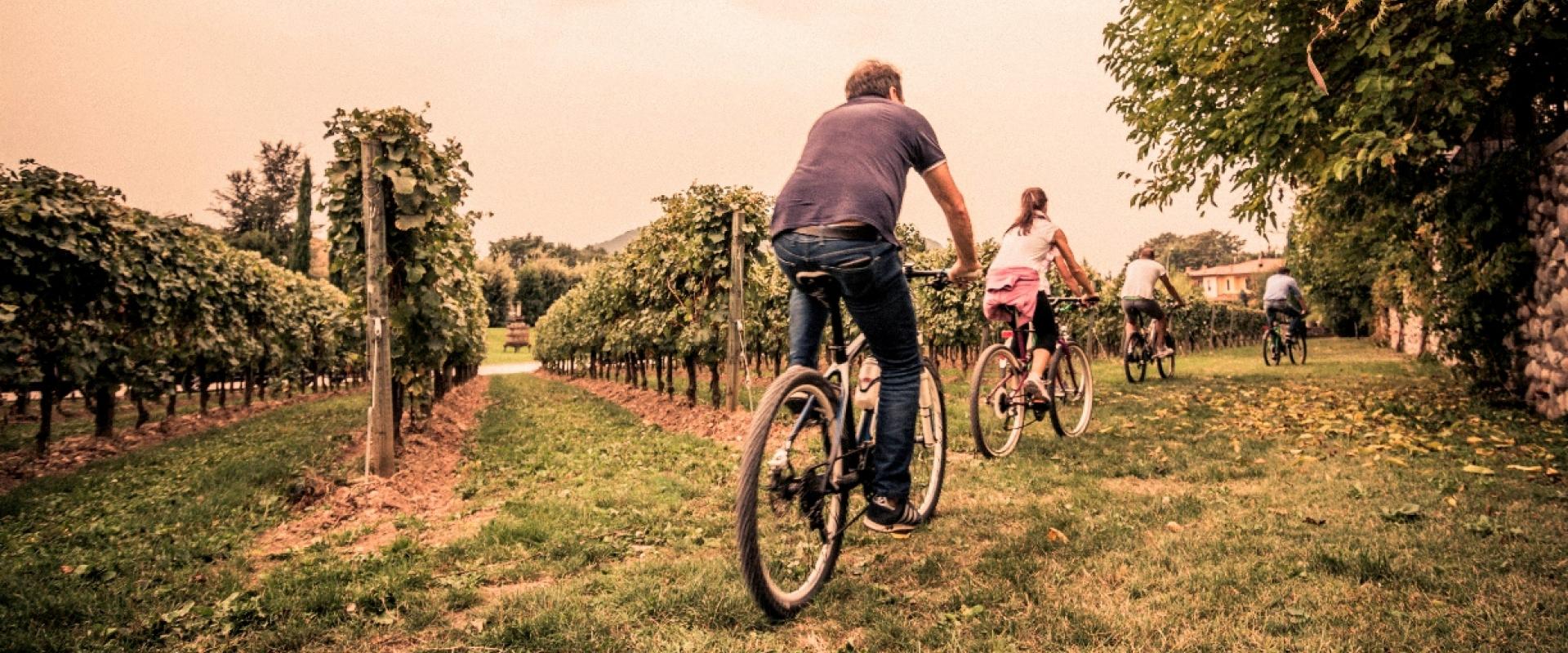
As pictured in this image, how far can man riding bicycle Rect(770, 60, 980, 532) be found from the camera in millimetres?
2336

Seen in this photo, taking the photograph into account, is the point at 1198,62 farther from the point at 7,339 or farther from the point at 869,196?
the point at 7,339

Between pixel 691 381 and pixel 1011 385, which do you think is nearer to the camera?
pixel 1011 385

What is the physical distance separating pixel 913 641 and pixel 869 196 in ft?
4.59

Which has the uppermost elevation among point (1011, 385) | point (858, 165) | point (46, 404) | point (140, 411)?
point (858, 165)

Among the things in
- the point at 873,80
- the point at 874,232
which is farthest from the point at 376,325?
the point at 874,232

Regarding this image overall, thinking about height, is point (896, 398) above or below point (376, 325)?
below

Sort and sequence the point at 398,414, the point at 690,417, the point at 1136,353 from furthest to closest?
the point at 1136,353, the point at 690,417, the point at 398,414

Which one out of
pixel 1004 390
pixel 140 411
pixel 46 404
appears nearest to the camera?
pixel 1004 390

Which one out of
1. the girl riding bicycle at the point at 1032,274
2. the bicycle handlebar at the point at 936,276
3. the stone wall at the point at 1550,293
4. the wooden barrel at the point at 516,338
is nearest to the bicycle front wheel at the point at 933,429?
the bicycle handlebar at the point at 936,276

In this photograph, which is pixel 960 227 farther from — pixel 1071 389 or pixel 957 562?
pixel 1071 389

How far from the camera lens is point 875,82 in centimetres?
270

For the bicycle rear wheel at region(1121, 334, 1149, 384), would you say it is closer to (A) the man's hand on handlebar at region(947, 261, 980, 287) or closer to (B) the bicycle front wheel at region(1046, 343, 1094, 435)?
(B) the bicycle front wheel at region(1046, 343, 1094, 435)

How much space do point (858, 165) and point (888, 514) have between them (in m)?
1.27

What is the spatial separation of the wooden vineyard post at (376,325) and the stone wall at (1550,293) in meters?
9.11
